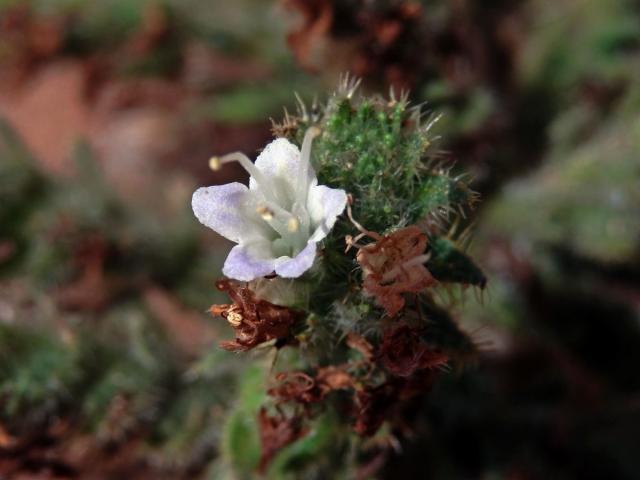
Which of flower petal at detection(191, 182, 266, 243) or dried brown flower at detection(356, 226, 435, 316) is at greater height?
flower petal at detection(191, 182, 266, 243)

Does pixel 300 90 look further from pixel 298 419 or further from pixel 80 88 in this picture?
pixel 298 419

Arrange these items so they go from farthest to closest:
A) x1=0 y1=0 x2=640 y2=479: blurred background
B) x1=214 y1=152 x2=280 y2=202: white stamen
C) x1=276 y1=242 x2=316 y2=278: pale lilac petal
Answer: x1=0 y1=0 x2=640 y2=479: blurred background
x1=214 y1=152 x2=280 y2=202: white stamen
x1=276 y1=242 x2=316 y2=278: pale lilac petal

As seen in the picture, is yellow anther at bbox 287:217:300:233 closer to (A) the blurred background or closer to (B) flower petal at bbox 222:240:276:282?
(B) flower petal at bbox 222:240:276:282

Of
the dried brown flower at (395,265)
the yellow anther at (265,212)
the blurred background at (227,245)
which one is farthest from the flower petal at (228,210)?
the blurred background at (227,245)

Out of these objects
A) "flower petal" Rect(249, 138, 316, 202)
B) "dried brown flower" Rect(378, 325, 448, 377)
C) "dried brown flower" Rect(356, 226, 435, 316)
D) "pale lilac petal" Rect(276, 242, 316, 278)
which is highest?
"flower petal" Rect(249, 138, 316, 202)

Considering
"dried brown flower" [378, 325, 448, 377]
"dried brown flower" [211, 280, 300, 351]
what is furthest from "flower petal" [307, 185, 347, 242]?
"dried brown flower" [378, 325, 448, 377]

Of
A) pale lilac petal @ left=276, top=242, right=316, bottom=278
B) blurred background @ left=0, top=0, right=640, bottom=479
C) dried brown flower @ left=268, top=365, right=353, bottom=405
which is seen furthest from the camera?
blurred background @ left=0, top=0, right=640, bottom=479
